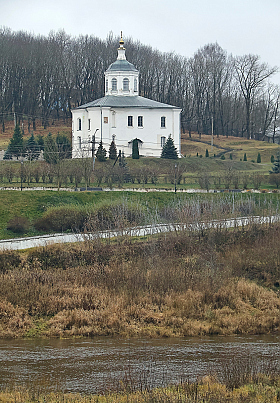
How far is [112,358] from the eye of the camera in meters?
12.9

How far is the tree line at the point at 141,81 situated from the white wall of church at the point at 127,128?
14.1m

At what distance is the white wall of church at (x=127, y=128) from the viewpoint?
5438cm

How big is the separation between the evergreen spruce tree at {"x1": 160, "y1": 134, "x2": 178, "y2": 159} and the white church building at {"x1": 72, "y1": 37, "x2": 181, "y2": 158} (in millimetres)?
2215

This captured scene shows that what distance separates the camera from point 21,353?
13.1m

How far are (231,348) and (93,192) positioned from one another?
19.9 metres

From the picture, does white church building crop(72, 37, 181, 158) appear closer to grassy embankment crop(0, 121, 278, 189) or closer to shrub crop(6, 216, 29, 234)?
grassy embankment crop(0, 121, 278, 189)

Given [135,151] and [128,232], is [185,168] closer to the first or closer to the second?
[135,151]

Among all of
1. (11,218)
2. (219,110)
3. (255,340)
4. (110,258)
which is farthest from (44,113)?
(255,340)

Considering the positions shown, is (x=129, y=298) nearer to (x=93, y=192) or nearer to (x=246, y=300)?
(x=246, y=300)

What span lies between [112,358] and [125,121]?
4381 centimetres

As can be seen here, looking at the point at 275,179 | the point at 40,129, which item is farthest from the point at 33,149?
the point at 275,179

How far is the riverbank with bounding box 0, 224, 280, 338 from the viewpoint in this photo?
49.9ft

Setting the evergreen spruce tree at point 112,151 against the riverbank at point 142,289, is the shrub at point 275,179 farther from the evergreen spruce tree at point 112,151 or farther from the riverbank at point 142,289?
the riverbank at point 142,289

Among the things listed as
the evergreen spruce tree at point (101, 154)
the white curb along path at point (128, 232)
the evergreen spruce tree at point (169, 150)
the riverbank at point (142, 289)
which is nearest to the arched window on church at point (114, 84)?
the evergreen spruce tree at point (169, 150)
